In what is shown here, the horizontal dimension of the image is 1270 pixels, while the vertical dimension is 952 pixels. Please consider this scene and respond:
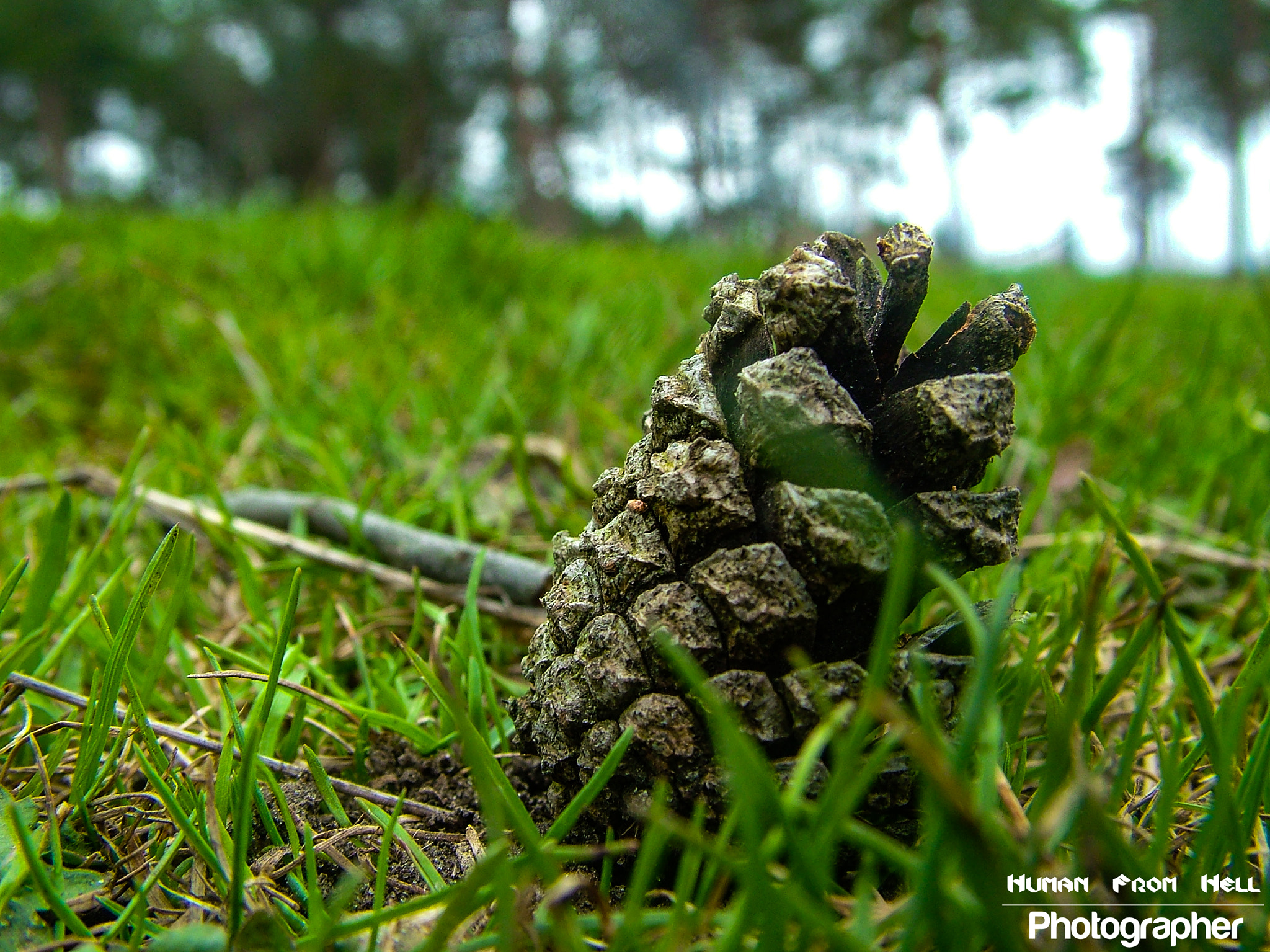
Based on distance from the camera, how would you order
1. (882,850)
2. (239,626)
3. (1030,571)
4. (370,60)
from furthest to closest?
(370,60) < (1030,571) < (239,626) < (882,850)

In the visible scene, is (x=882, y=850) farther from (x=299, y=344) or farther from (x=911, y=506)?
(x=299, y=344)

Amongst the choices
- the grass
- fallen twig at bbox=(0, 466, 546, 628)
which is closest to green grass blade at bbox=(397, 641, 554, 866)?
the grass

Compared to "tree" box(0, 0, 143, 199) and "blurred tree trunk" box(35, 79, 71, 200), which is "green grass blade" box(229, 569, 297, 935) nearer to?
"tree" box(0, 0, 143, 199)

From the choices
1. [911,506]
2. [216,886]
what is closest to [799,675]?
[911,506]

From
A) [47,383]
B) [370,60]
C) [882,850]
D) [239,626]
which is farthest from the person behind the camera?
[370,60]

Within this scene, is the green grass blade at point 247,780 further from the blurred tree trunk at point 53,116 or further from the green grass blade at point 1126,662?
the blurred tree trunk at point 53,116
